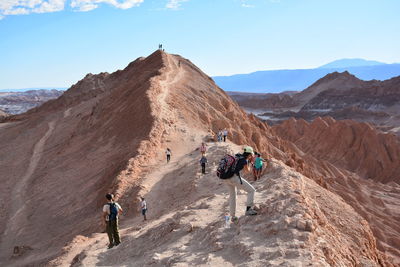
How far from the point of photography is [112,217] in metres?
9.57

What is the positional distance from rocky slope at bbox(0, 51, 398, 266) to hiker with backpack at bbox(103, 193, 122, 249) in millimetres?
576

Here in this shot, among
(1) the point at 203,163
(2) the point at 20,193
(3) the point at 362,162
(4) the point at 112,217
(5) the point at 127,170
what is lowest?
(3) the point at 362,162

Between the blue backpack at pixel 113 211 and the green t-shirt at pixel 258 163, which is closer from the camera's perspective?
the blue backpack at pixel 113 211

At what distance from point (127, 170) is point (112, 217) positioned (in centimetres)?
818

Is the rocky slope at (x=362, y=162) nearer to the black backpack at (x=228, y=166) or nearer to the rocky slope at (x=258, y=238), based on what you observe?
the rocky slope at (x=258, y=238)

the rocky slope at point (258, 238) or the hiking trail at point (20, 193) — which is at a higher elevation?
the rocky slope at point (258, 238)

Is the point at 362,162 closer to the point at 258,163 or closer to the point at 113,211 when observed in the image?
the point at 258,163

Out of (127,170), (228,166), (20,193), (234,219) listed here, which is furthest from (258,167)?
(20,193)

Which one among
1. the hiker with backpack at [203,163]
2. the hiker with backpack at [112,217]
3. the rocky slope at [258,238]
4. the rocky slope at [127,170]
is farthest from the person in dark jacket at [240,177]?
the hiker with backpack at [203,163]

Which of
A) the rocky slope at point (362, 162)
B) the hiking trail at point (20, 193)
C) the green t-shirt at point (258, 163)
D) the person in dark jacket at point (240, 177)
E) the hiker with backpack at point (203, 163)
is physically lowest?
the rocky slope at point (362, 162)

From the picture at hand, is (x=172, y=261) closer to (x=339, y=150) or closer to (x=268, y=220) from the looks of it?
(x=268, y=220)

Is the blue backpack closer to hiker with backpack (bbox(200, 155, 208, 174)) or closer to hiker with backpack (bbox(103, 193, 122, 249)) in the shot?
hiker with backpack (bbox(103, 193, 122, 249))

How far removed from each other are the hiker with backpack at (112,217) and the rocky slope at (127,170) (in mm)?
576

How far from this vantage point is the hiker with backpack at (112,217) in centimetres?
945
